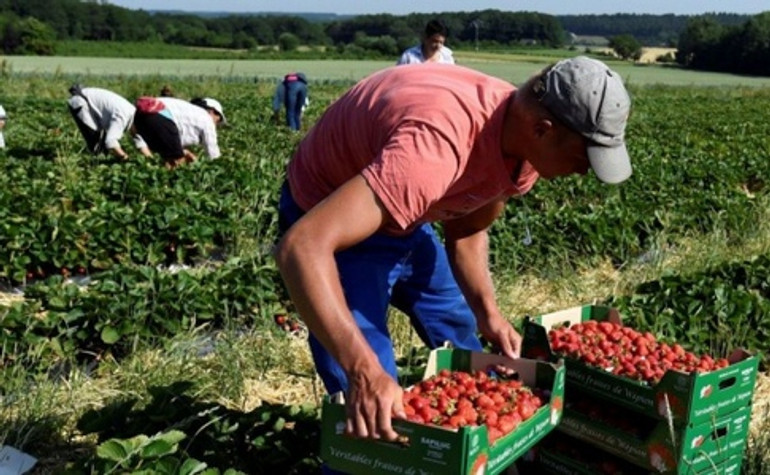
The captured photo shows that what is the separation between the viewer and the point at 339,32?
294 feet

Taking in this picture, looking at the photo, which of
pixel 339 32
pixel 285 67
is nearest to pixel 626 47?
pixel 339 32

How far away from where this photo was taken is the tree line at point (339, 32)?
68750mm

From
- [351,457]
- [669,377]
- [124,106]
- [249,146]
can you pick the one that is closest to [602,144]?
[669,377]

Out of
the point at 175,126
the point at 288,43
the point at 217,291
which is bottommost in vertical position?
the point at 288,43

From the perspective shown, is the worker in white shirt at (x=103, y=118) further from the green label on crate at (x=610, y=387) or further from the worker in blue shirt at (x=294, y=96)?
the green label on crate at (x=610, y=387)

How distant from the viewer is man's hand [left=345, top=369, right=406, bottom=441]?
2.52 meters

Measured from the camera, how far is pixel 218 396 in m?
4.29

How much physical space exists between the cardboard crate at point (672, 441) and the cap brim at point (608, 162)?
0.77m

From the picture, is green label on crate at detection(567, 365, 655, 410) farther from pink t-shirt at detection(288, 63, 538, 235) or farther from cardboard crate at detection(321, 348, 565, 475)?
pink t-shirt at detection(288, 63, 538, 235)

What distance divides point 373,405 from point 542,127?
852mm

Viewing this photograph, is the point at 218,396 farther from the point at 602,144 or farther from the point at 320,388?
the point at 602,144

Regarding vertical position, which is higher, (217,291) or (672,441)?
(672,441)

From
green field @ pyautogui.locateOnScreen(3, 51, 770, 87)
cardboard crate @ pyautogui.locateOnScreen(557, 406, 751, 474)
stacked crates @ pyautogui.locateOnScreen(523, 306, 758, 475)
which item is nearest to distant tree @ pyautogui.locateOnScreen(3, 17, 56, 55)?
green field @ pyautogui.locateOnScreen(3, 51, 770, 87)

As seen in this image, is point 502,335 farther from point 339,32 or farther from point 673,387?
point 339,32
